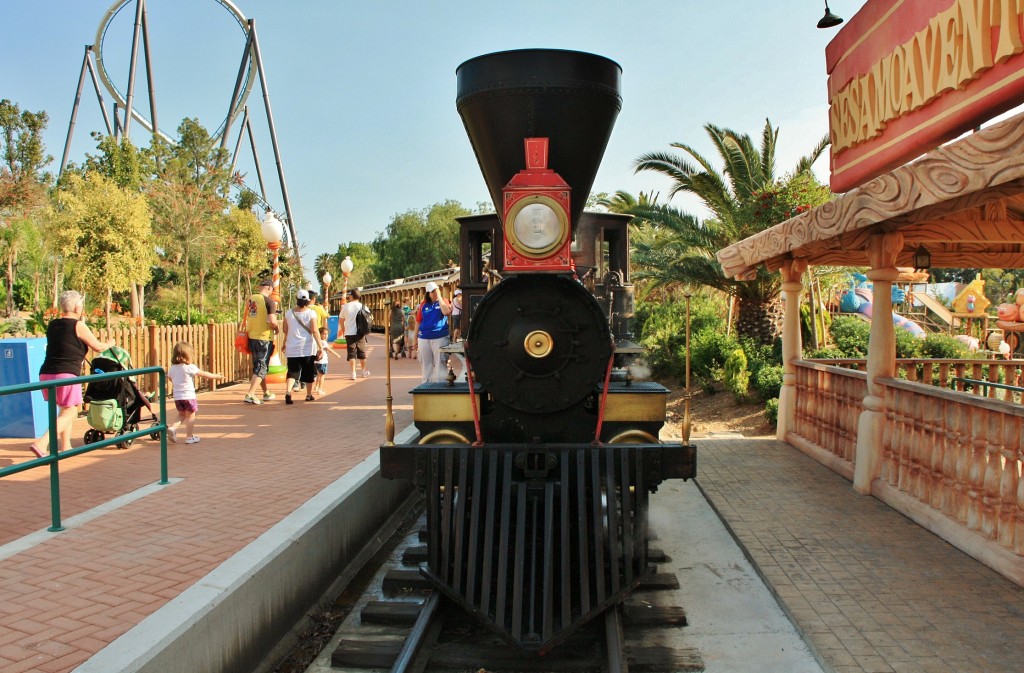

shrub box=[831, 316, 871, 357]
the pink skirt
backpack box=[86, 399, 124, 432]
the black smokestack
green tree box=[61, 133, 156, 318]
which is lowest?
backpack box=[86, 399, 124, 432]

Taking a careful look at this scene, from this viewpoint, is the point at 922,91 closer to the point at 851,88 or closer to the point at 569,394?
the point at 851,88

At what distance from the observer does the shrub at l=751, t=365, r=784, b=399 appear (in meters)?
13.4

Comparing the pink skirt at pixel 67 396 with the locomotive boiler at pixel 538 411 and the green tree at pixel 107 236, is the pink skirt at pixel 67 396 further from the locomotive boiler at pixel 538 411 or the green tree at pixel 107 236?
the green tree at pixel 107 236

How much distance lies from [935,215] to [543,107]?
2.67 meters

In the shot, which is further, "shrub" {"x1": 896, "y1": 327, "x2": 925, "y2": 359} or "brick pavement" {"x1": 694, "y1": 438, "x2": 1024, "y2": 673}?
"shrub" {"x1": 896, "y1": 327, "x2": 925, "y2": 359}

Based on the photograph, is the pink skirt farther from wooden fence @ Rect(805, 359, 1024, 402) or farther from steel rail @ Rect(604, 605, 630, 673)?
wooden fence @ Rect(805, 359, 1024, 402)

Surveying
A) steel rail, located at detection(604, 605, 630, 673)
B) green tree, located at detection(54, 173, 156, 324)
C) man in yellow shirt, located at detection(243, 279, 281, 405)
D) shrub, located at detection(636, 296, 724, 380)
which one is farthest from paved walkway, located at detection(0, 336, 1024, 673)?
shrub, located at detection(636, 296, 724, 380)

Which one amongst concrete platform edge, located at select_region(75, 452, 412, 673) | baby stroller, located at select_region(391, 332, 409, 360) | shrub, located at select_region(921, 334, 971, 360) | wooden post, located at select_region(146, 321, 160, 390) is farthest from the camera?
baby stroller, located at select_region(391, 332, 409, 360)

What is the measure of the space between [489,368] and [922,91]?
13.4 ft

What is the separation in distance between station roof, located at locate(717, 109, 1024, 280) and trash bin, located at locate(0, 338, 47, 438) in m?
7.47

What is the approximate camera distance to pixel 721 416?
14445 millimetres

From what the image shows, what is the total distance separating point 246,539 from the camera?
4293 mm

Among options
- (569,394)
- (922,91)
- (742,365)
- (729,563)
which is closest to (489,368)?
(569,394)

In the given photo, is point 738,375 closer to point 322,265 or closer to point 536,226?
point 536,226
